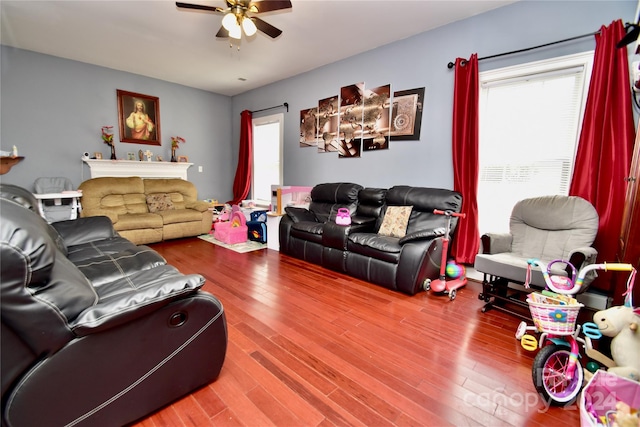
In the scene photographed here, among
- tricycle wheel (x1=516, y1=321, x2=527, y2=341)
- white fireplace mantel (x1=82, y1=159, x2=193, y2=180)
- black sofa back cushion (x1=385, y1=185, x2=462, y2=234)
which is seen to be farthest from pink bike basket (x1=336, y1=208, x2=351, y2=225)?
white fireplace mantel (x1=82, y1=159, x2=193, y2=180)

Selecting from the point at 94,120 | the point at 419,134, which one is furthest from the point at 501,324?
the point at 94,120

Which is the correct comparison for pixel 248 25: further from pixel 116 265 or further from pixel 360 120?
pixel 116 265

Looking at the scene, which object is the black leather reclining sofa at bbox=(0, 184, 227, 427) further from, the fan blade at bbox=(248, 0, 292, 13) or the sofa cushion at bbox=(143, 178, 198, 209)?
the sofa cushion at bbox=(143, 178, 198, 209)

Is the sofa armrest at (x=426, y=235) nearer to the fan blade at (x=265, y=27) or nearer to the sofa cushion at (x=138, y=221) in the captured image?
the fan blade at (x=265, y=27)

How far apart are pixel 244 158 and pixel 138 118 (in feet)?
6.60

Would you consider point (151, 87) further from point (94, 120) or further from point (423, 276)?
point (423, 276)

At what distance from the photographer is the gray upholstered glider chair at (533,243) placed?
87.7 inches

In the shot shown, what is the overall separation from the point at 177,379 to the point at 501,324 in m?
2.33

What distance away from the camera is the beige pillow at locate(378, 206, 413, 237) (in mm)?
3285

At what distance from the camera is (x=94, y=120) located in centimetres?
470

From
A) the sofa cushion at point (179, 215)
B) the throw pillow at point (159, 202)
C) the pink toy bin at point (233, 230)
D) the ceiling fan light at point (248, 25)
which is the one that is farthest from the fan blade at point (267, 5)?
the throw pillow at point (159, 202)

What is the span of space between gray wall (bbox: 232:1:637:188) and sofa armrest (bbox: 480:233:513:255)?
0.91 metres

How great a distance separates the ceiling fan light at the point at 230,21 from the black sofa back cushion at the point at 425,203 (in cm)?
249

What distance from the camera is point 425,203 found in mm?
3262
